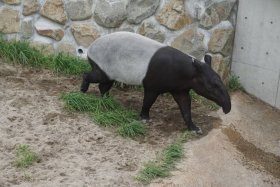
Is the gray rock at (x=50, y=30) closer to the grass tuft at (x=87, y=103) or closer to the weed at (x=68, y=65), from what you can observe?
the weed at (x=68, y=65)

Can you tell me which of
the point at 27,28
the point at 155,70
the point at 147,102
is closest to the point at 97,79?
the point at 147,102

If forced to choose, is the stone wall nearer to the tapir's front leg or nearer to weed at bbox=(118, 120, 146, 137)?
the tapir's front leg

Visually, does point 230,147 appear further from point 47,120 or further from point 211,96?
point 47,120

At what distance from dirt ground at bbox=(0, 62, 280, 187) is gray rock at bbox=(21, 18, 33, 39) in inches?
27.6

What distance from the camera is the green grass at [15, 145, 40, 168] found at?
4840 millimetres

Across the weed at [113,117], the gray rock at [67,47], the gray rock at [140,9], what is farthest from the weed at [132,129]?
the gray rock at [67,47]

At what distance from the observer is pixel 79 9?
7.28 m

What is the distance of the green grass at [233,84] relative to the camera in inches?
285

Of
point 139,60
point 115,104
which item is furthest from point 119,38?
point 115,104

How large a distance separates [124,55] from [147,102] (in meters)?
0.60

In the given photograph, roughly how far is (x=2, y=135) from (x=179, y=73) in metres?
1.99

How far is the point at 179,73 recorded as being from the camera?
5.73 m

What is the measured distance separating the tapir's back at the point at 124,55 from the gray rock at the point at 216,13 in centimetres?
120

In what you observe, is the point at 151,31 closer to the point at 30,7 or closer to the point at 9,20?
the point at 30,7
